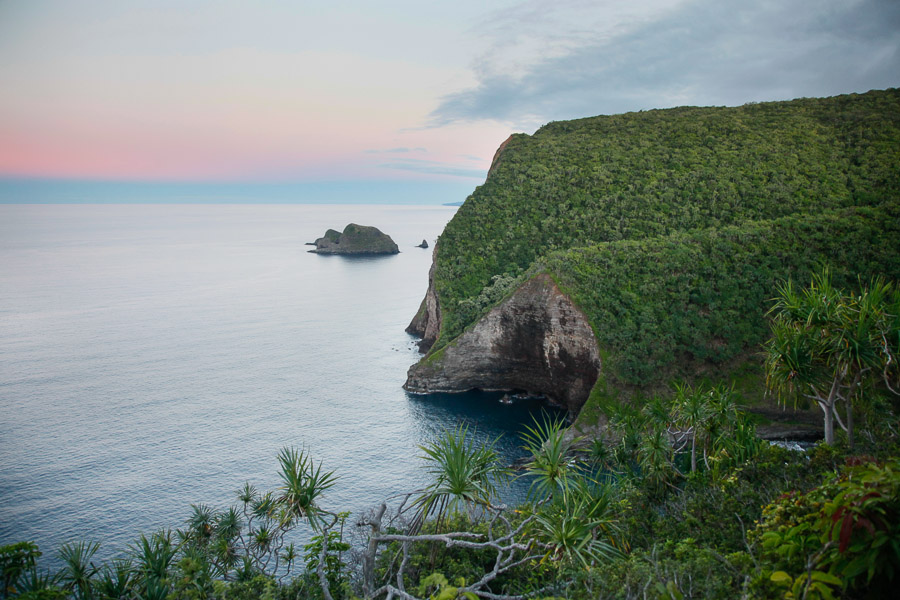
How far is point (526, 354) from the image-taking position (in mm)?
63906

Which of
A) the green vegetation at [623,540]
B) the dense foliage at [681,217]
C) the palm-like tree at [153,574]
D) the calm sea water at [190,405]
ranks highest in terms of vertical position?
the dense foliage at [681,217]

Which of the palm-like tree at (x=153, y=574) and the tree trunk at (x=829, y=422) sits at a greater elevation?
the tree trunk at (x=829, y=422)

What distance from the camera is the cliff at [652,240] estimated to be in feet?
191

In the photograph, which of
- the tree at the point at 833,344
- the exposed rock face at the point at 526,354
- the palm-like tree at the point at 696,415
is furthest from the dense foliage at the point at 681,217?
the tree at the point at 833,344

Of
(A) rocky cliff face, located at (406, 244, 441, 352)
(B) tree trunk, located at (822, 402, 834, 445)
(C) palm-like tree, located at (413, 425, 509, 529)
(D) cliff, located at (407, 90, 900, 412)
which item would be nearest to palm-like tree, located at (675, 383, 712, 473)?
(B) tree trunk, located at (822, 402, 834, 445)

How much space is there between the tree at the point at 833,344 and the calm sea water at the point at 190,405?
2996cm

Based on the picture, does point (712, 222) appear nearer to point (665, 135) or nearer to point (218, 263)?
point (665, 135)

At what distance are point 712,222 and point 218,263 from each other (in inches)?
5826

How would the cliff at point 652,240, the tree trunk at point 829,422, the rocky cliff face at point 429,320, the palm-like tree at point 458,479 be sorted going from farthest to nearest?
the rocky cliff face at point 429,320, the cliff at point 652,240, the tree trunk at point 829,422, the palm-like tree at point 458,479

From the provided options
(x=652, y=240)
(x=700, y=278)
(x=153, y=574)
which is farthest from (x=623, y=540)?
(x=652, y=240)

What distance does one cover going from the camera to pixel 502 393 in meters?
68.0

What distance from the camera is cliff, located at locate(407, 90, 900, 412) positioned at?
191ft

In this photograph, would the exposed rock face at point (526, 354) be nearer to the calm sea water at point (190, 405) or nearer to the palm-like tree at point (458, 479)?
the calm sea water at point (190, 405)

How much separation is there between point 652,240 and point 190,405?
58213mm
